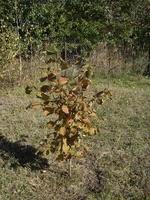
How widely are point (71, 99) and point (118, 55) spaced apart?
7.50 m

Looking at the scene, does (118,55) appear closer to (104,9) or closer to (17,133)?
(104,9)

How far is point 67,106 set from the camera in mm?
5262

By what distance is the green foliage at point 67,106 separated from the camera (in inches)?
203

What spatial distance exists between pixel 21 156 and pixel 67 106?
1379 mm

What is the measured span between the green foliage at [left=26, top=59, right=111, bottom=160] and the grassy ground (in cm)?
40

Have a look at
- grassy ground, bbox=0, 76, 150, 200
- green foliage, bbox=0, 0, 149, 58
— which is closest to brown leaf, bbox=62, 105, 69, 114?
grassy ground, bbox=0, 76, 150, 200

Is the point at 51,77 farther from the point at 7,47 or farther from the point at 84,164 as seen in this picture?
the point at 7,47

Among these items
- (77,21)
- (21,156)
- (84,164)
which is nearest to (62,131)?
(84,164)

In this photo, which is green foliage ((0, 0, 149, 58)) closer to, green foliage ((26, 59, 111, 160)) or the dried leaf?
green foliage ((26, 59, 111, 160))

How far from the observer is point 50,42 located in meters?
12.4

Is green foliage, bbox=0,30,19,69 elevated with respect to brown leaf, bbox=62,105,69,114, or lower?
elevated

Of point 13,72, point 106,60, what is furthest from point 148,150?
point 106,60

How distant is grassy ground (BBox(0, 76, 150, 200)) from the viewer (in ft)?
18.1

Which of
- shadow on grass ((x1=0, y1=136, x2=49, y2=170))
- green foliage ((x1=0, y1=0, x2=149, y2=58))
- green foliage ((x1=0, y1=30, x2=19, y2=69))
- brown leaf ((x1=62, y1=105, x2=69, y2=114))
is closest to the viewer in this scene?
brown leaf ((x1=62, y1=105, x2=69, y2=114))
